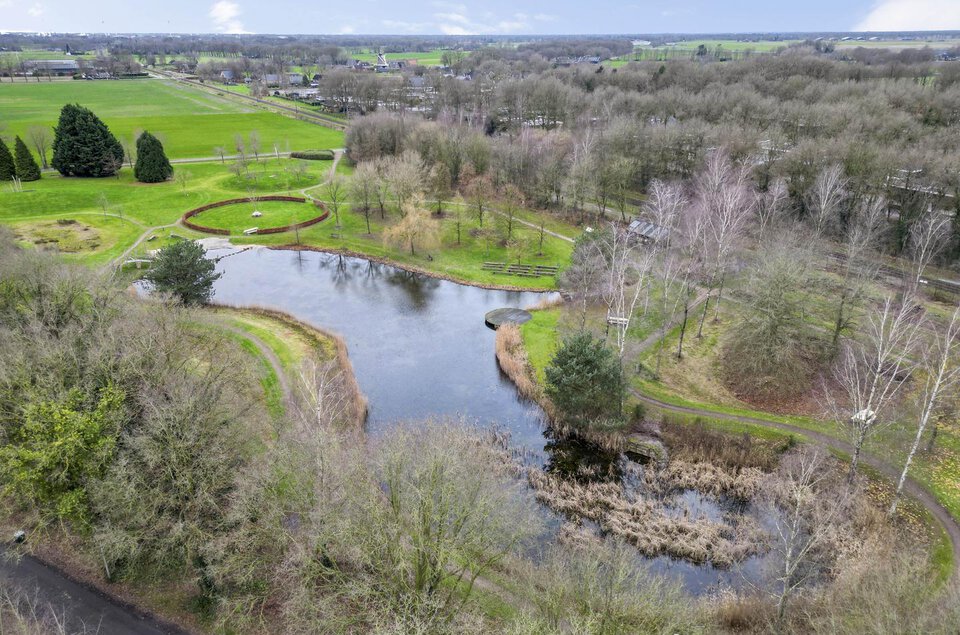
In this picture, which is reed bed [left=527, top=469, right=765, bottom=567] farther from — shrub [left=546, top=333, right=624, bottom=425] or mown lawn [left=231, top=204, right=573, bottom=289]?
mown lawn [left=231, top=204, right=573, bottom=289]

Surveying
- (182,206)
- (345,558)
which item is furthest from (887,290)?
(182,206)

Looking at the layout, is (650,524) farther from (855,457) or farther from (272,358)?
(272,358)

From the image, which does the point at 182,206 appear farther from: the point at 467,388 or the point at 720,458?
the point at 720,458

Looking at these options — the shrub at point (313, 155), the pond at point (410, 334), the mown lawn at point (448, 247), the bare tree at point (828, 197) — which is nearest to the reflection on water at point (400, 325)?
the pond at point (410, 334)

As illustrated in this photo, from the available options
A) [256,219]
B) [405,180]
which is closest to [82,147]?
[256,219]

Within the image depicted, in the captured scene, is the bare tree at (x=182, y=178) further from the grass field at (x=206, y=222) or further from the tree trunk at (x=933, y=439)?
the tree trunk at (x=933, y=439)

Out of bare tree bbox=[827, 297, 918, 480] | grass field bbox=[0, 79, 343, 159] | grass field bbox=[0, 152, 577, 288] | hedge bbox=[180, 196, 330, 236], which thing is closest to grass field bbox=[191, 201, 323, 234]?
grass field bbox=[0, 152, 577, 288]
